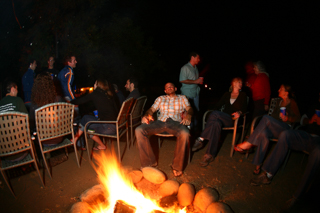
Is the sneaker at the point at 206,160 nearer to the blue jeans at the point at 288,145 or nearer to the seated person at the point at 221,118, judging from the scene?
the seated person at the point at 221,118

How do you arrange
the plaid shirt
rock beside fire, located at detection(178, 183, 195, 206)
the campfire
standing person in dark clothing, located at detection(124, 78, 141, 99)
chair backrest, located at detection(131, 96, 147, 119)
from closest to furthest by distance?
the campfire < rock beside fire, located at detection(178, 183, 195, 206) < the plaid shirt < chair backrest, located at detection(131, 96, 147, 119) < standing person in dark clothing, located at detection(124, 78, 141, 99)

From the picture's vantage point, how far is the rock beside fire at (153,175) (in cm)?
260

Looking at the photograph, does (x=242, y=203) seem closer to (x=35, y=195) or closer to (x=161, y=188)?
(x=161, y=188)

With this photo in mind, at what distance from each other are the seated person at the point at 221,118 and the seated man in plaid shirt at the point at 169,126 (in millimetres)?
479

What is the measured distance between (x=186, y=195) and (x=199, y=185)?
46cm

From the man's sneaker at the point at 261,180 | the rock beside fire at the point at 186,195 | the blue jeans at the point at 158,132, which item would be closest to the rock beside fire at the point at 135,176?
the blue jeans at the point at 158,132

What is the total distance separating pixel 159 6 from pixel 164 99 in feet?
52.5

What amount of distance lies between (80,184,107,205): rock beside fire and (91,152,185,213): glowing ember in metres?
0.06

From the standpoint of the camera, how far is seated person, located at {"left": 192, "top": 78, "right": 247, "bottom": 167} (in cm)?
321

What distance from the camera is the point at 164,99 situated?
11.2 feet

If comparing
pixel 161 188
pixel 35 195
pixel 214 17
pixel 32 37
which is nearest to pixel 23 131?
pixel 35 195

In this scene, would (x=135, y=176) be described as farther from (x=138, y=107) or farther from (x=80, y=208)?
(x=138, y=107)

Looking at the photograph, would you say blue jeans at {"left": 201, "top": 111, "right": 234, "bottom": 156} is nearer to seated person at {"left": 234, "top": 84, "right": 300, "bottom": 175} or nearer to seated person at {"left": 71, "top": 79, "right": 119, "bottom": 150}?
seated person at {"left": 234, "top": 84, "right": 300, "bottom": 175}

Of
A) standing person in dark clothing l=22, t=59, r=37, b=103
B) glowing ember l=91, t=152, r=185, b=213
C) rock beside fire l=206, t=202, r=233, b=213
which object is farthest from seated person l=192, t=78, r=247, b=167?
standing person in dark clothing l=22, t=59, r=37, b=103
